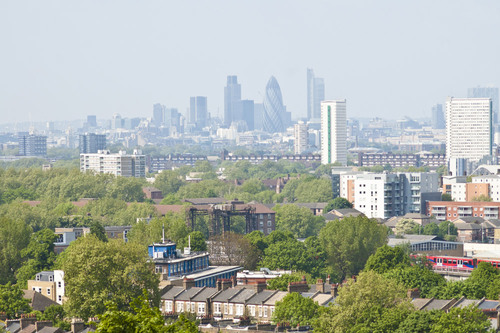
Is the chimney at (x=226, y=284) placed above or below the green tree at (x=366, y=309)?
below

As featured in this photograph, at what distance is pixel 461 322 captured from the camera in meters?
47.8

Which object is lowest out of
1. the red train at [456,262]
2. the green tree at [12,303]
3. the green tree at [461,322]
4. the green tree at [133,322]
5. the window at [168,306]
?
the red train at [456,262]

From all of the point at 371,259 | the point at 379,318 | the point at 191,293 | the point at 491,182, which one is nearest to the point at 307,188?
the point at 491,182

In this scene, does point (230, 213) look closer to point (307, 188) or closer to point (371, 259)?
point (371, 259)

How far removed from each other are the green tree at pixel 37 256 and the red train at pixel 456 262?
23.6 metres

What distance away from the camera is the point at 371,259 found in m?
74.7

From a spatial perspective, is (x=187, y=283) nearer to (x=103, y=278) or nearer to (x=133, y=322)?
(x=103, y=278)

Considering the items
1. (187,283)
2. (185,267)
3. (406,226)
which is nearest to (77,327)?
(187,283)

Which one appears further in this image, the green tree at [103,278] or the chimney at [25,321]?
the green tree at [103,278]

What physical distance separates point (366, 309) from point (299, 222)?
2681 inches

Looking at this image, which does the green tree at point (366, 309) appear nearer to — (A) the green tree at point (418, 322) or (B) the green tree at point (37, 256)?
(A) the green tree at point (418, 322)

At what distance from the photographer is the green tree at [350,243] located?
83375 mm

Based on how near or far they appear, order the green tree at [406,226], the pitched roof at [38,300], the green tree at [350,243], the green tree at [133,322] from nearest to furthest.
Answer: the green tree at [133,322], the pitched roof at [38,300], the green tree at [350,243], the green tree at [406,226]

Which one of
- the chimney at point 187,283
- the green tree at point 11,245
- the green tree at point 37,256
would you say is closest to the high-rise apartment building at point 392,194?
the green tree at point 37,256
